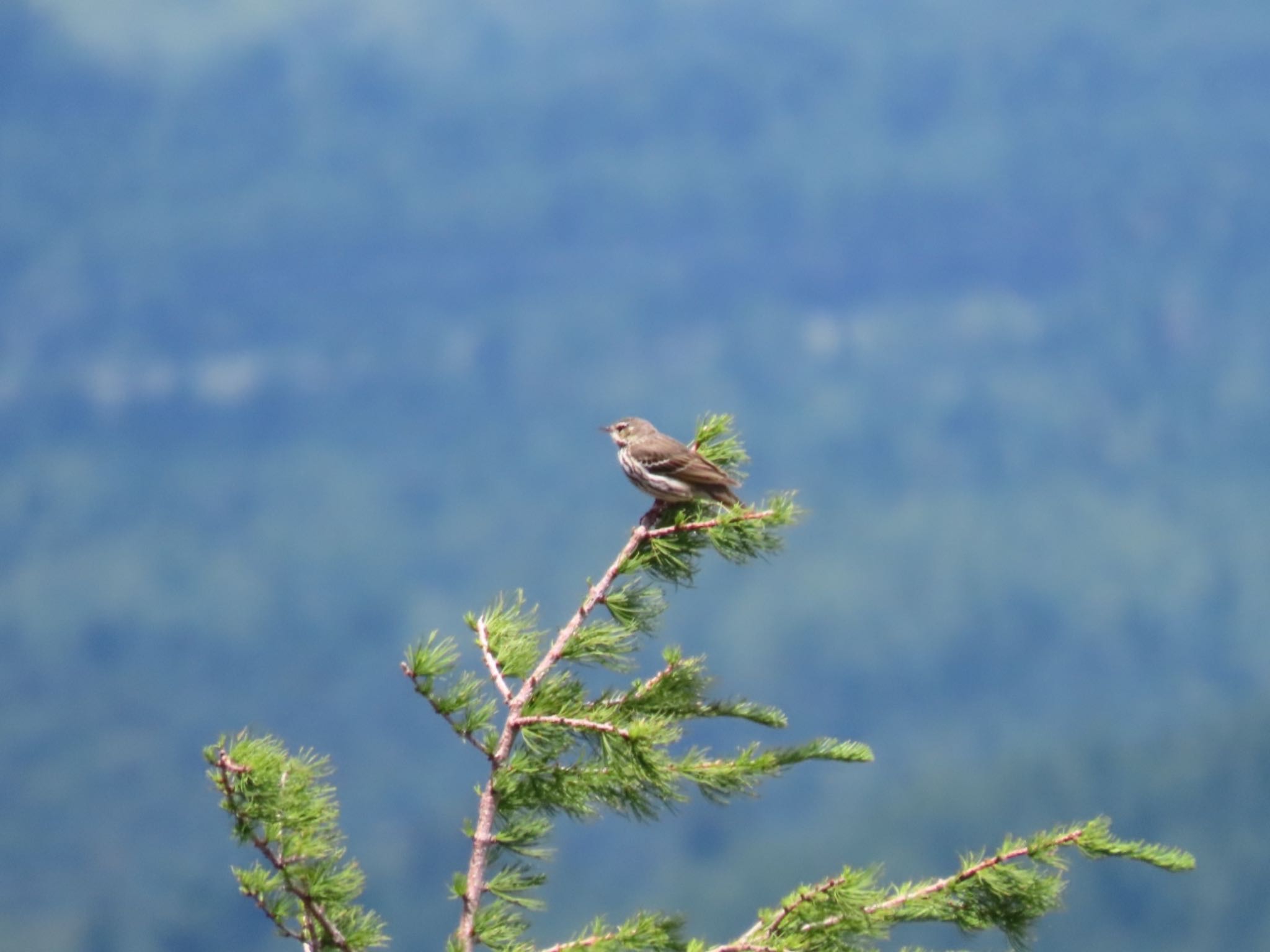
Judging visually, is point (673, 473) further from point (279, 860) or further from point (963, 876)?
point (279, 860)

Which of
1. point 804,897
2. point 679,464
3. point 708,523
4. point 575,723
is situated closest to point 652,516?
point 708,523

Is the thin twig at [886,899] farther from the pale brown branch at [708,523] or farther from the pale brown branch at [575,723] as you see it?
the pale brown branch at [708,523]

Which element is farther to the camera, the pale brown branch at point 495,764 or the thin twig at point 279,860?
the pale brown branch at point 495,764

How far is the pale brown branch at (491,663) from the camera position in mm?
4125

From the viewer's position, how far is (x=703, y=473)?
501 cm

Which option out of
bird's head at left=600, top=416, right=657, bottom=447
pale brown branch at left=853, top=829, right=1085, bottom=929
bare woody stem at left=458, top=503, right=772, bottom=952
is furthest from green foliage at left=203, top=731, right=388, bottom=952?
bird's head at left=600, top=416, right=657, bottom=447

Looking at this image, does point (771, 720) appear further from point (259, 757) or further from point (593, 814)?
point (259, 757)

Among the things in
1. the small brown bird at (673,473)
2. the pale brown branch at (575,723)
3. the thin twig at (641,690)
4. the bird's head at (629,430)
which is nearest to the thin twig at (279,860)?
the pale brown branch at (575,723)

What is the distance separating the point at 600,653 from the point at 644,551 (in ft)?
1.31

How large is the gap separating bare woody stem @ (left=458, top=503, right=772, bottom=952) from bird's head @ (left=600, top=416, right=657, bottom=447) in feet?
5.50

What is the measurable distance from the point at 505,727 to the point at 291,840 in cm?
66

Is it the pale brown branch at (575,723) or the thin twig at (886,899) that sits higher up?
the pale brown branch at (575,723)

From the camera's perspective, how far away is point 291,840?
11.9ft

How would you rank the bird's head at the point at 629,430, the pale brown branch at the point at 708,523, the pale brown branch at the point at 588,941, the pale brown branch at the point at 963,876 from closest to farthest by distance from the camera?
the pale brown branch at the point at 588,941, the pale brown branch at the point at 963,876, the pale brown branch at the point at 708,523, the bird's head at the point at 629,430
